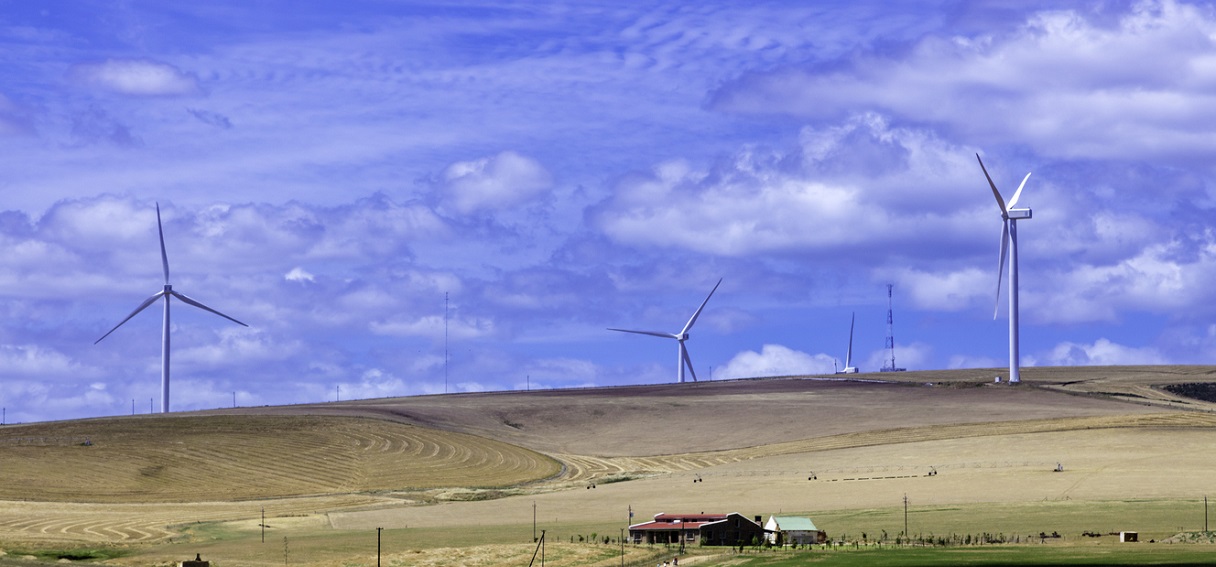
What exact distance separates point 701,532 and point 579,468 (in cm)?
3826

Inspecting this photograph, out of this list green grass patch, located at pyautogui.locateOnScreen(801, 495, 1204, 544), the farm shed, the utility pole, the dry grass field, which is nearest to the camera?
green grass patch, located at pyautogui.locateOnScreen(801, 495, 1204, 544)

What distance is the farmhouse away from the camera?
268ft

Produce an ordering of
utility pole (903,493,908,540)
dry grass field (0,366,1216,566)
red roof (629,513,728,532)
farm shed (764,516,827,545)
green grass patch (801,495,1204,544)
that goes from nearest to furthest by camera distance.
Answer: green grass patch (801,495,1204,544) → utility pole (903,493,908,540) → farm shed (764,516,827,545) → red roof (629,513,728,532) → dry grass field (0,366,1216,566)

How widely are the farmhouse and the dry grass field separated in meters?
2.98

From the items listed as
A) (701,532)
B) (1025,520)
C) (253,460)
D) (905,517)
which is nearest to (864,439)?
(905,517)

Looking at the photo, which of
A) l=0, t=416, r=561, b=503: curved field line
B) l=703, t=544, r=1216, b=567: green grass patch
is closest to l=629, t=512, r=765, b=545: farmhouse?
l=703, t=544, r=1216, b=567: green grass patch

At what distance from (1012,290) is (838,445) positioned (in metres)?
32.2

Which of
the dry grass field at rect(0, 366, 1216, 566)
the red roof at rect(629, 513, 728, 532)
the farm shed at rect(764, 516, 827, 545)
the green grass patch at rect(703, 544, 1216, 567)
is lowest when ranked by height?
the green grass patch at rect(703, 544, 1216, 567)

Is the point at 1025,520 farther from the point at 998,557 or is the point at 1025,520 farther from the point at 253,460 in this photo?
the point at 253,460

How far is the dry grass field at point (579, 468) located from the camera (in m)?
82.6

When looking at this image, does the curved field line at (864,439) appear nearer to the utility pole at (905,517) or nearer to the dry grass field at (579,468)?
the dry grass field at (579,468)

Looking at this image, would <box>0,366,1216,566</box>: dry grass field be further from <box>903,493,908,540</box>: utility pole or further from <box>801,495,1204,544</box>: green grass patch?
<box>903,493,908,540</box>: utility pole

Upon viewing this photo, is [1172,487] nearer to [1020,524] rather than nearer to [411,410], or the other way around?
[1020,524]

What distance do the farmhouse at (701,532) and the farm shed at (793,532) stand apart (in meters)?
0.84
